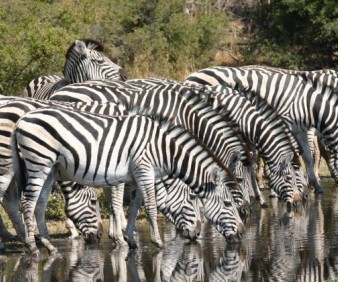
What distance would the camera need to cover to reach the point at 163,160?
13180 millimetres

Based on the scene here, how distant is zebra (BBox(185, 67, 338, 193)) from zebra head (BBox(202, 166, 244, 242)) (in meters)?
4.91

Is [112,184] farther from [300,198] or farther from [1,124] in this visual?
[300,198]

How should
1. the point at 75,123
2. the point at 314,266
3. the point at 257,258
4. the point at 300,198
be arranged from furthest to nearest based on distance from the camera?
the point at 300,198 → the point at 75,123 → the point at 257,258 → the point at 314,266

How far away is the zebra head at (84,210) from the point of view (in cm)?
1430

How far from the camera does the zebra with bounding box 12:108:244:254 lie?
12742 millimetres

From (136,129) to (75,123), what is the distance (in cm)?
77

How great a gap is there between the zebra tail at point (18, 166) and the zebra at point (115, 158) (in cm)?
1

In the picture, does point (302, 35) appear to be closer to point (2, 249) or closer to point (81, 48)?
point (81, 48)

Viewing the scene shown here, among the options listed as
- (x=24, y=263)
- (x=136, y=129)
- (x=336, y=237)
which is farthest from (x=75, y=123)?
(x=336, y=237)

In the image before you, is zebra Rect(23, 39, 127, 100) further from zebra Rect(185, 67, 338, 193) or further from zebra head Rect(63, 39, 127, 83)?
zebra Rect(185, 67, 338, 193)

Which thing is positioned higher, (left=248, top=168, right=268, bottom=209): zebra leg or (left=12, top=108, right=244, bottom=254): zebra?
(left=248, top=168, right=268, bottom=209): zebra leg

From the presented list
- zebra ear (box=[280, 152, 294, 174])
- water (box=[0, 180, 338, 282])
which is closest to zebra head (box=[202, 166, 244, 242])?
water (box=[0, 180, 338, 282])

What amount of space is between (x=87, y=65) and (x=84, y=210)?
6.35 m

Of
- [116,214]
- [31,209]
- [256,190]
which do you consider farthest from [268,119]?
[31,209]
